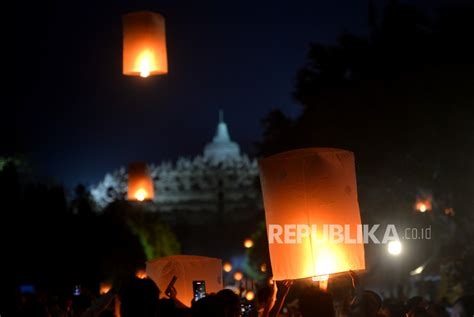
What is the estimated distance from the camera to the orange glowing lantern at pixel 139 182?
28.3 metres

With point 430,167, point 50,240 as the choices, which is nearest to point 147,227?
point 50,240

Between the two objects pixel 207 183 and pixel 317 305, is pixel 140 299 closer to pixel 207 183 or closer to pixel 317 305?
pixel 317 305

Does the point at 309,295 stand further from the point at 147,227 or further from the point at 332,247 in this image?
the point at 147,227

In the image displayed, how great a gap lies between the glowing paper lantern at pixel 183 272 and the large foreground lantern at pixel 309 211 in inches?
146

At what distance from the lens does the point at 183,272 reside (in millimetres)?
13852

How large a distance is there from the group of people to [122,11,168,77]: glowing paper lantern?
2756 mm

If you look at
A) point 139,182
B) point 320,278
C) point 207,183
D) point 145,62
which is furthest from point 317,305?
point 207,183

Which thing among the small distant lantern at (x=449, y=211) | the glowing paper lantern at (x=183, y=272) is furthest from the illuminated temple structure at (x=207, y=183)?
the glowing paper lantern at (x=183, y=272)

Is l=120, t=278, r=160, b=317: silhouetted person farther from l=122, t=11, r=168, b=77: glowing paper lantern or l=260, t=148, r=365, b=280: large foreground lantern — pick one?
l=122, t=11, r=168, b=77: glowing paper lantern

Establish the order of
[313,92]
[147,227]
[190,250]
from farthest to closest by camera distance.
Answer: [190,250] < [147,227] < [313,92]

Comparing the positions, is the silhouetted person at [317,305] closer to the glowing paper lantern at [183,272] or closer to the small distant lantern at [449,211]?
the glowing paper lantern at [183,272]

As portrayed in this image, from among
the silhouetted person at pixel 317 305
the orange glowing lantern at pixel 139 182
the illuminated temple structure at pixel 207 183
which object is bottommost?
the silhouetted person at pixel 317 305

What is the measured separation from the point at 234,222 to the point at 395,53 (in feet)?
323

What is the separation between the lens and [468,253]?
28.6 meters
